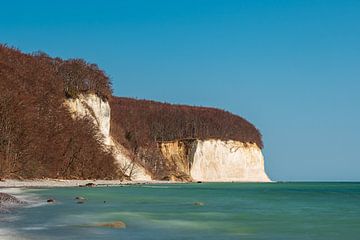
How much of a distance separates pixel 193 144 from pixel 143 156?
676 inches

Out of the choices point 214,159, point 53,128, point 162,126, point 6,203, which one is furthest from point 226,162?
point 6,203

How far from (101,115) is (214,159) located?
42.5 metres

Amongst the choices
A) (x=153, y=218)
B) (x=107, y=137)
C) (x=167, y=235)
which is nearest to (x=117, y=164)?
(x=107, y=137)

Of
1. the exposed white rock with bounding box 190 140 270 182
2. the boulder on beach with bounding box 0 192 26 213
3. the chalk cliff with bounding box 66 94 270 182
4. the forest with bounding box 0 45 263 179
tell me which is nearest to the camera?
the boulder on beach with bounding box 0 192 26 213

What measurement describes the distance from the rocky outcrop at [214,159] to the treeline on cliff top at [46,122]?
109 ft

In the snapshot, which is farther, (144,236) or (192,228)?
(192,228)

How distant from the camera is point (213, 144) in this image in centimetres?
11850

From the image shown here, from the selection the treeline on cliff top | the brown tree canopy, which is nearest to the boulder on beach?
the treeline on cliff top

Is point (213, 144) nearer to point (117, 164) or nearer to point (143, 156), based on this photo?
point (143, 156)

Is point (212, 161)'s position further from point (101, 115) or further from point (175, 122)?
point (101, 115)

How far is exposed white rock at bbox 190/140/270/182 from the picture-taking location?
115812mm

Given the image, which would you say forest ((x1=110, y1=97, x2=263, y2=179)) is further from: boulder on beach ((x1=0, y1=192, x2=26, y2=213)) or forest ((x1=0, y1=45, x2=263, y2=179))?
boulder on beach ((x1=0, y1=192, x2=26, y2=213))

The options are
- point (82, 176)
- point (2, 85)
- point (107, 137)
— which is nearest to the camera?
point (2, 85)

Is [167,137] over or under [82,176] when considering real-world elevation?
over
